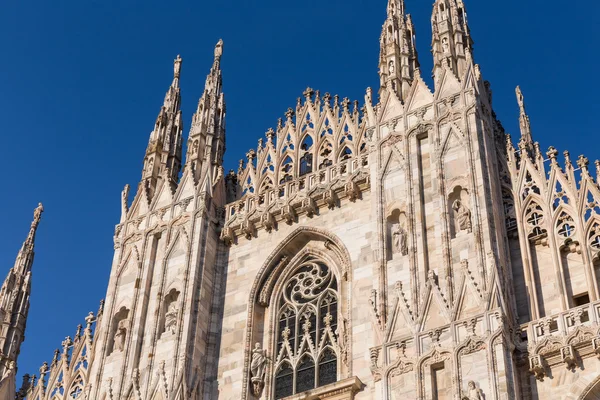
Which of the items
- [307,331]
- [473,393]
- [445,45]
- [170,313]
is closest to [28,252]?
[170,313]

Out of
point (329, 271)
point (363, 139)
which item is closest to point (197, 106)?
point (363, 139)

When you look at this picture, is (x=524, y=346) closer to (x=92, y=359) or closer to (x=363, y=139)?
(x=363, y=139)

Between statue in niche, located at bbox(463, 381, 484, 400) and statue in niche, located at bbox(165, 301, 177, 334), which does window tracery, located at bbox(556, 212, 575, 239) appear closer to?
statue in niche, located at bbox(463, 381, 484, 400)

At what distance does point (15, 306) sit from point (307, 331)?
7895 mm

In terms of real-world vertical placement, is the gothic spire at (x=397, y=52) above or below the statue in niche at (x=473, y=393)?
above

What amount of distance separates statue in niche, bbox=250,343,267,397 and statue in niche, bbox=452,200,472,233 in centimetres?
476

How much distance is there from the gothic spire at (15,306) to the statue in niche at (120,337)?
10.6 ft

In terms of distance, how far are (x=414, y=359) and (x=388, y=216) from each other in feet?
11.9

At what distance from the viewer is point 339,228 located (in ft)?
72.8

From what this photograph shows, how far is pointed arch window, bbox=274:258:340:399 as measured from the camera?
20.6m

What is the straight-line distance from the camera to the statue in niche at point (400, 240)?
64.7 feet

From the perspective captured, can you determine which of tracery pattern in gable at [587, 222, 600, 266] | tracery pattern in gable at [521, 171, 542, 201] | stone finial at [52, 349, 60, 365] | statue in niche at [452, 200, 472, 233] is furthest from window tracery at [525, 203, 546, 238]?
stone finial at [52, 349, 60, 365]


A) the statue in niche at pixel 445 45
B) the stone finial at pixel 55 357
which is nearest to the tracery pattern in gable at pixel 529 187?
the statue in niche at pixel 445 45

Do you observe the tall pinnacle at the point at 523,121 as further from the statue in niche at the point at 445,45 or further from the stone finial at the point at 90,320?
the stone finial at the point at 90,320
